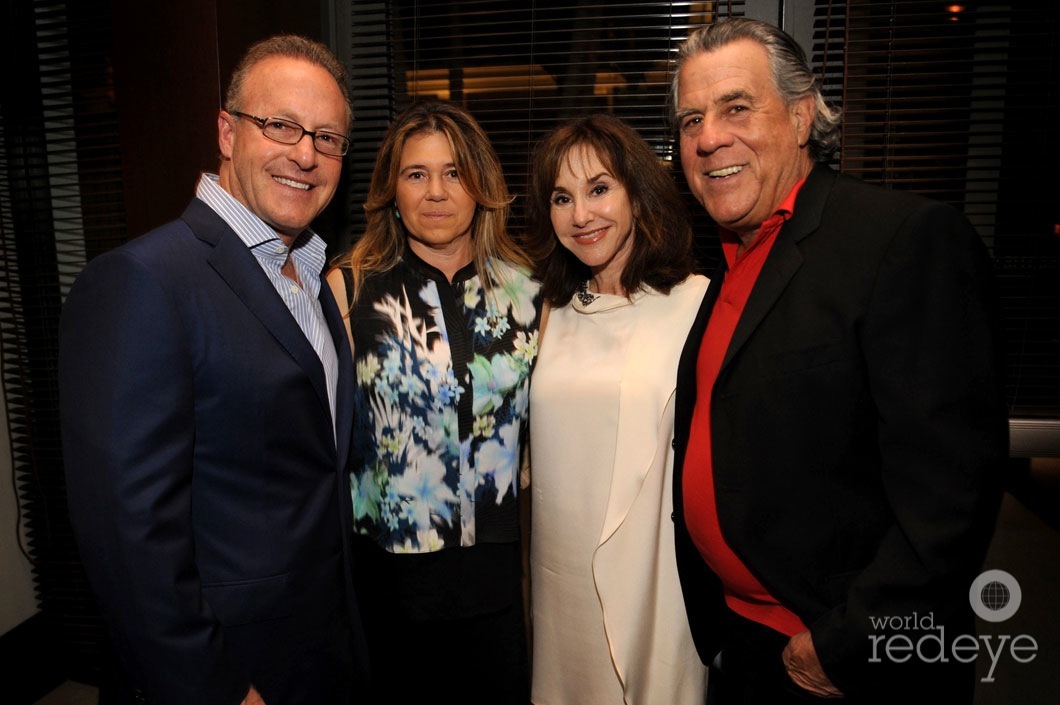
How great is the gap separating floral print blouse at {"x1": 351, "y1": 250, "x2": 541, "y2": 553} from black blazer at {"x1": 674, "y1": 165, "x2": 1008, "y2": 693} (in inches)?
28.4

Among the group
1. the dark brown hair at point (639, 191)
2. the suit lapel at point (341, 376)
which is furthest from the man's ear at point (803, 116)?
the suit lapel at point (341, 376)

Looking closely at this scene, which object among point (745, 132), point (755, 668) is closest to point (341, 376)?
point (745, 132)

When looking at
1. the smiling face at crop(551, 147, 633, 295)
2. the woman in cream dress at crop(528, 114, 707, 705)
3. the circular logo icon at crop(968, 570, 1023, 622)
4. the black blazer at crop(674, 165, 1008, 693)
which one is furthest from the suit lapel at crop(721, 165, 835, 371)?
the circular logo icon at crop(968, 570, 1023, 622)

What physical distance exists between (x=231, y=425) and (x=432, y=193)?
0.97m

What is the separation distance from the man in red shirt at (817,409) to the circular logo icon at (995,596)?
0.96 metres

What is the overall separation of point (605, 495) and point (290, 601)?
0.90 meters

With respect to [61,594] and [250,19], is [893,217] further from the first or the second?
[61,594]

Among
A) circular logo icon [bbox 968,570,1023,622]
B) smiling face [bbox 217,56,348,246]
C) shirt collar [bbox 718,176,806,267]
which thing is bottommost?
circular logo icon [bbox 968,570,1023,622]

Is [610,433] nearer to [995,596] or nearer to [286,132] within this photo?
[286,132]

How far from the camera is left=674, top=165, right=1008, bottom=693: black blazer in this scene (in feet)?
4.00

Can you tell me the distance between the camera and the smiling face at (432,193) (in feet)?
6.57

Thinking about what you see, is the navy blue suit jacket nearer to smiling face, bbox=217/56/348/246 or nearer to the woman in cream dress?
smiling face, bbox=217/56/348/246

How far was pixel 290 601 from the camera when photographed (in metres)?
1.45

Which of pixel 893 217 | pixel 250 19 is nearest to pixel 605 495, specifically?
pixel 893 217
